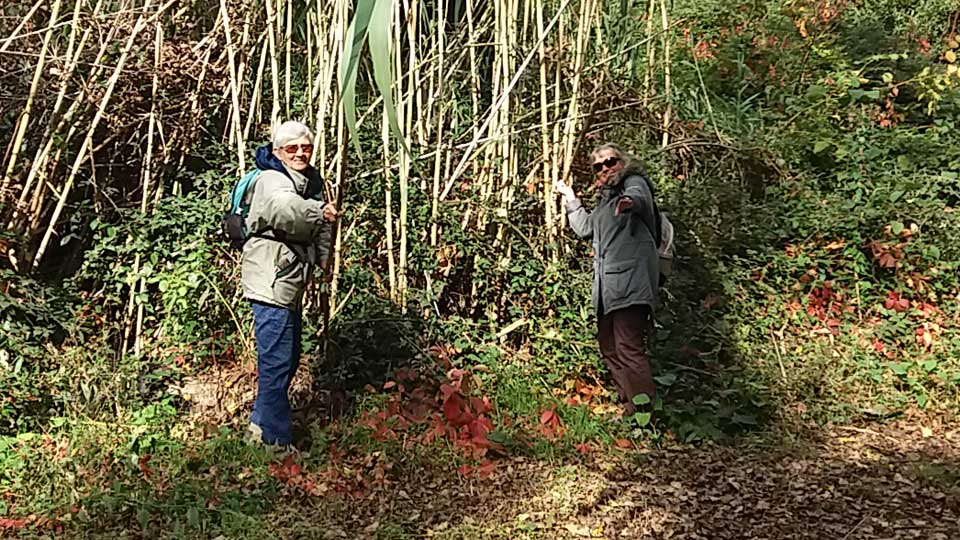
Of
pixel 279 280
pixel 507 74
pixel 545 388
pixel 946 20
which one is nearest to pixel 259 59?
pixel 507 74

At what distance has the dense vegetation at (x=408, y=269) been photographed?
370cm

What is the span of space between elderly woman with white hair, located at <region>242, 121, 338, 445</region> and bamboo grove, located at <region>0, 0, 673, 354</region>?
1.78ft

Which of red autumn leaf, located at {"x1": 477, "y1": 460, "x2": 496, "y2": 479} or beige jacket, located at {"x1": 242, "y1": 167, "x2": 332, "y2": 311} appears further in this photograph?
red autumn leaf, located at {"x1": 477, "y1": 460, "x2": 496, "y2": 479}

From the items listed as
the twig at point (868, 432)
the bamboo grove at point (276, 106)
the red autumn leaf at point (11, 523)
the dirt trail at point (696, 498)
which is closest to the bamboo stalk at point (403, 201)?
the bamboo grove at point (276, 106)

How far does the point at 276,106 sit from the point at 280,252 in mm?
1134

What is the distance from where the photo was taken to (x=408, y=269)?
4344 mm

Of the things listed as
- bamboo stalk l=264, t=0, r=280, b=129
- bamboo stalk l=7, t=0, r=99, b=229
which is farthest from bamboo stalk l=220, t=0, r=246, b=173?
bamboo stalk l=7, t=0, r=99, b=229

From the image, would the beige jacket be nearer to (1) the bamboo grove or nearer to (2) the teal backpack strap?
(2) the teal backpack strap

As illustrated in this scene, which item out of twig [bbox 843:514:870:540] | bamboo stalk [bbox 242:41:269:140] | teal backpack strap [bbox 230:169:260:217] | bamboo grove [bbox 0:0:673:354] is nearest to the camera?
twig [bbox 843:514:870:540]

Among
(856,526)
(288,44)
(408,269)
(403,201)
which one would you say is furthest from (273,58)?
(856,526)

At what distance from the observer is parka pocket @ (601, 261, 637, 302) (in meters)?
3.74

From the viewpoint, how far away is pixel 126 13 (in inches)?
161

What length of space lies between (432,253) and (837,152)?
2.84 meters

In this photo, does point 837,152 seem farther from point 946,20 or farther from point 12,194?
point 12,194
